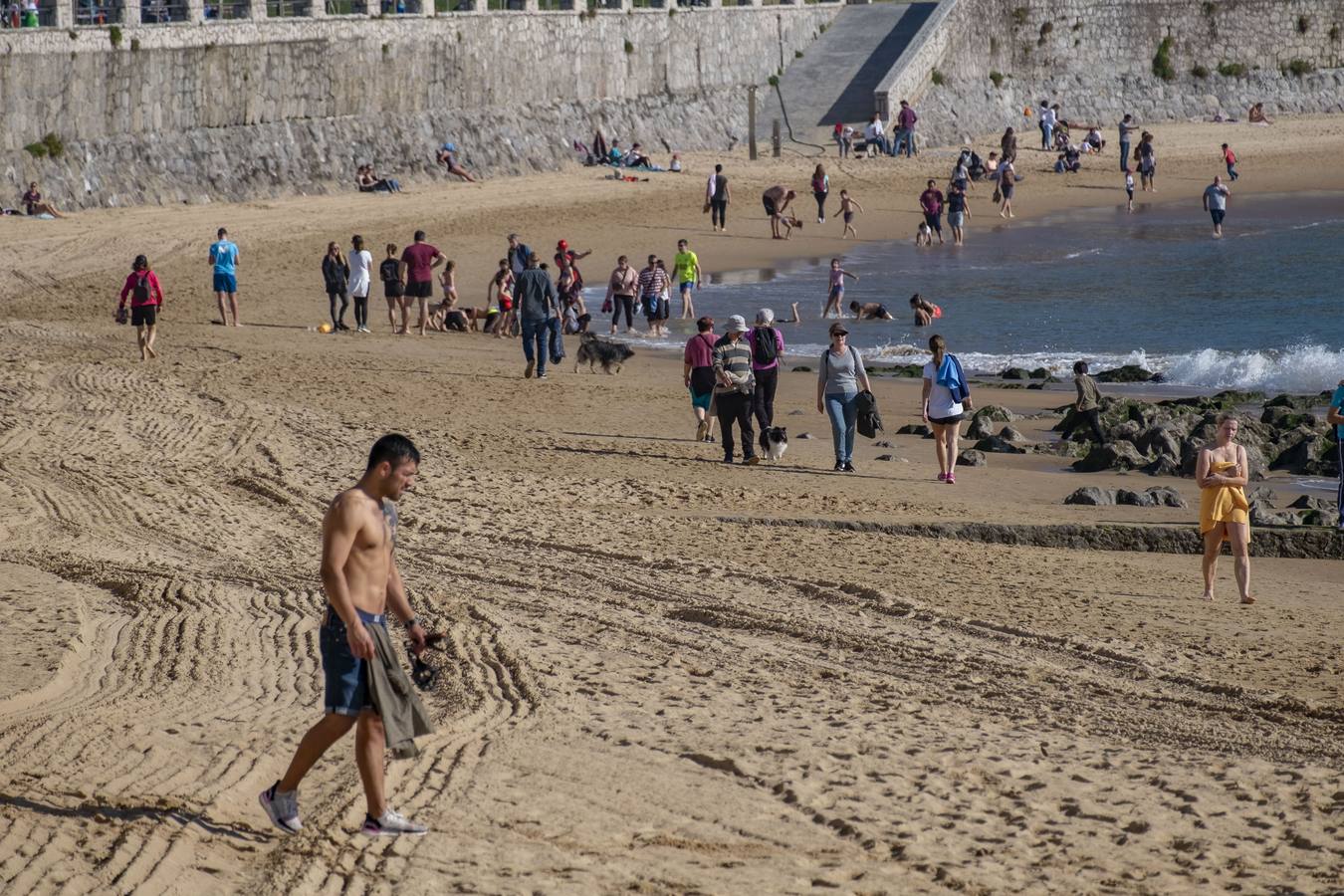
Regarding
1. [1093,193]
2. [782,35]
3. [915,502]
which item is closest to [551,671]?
[915,502]

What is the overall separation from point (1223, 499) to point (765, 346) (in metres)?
5.17

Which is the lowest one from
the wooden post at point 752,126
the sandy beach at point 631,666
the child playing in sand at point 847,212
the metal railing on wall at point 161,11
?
the sandy beach at point 631,666

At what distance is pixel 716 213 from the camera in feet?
112

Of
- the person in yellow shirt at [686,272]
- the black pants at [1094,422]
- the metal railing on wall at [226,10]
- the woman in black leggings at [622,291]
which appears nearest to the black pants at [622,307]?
the woman in black leggings at [622,291]

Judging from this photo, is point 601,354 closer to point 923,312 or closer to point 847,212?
point 923,312

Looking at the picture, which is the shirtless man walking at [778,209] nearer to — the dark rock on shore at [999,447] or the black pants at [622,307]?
the black pants at [622,307]

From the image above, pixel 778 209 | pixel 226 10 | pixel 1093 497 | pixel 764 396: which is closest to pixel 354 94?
pixel 226 10

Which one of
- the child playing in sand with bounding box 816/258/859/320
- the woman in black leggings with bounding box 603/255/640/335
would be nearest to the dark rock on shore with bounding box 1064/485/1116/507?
the woman in black leggings with bounding box 603/255/640/335

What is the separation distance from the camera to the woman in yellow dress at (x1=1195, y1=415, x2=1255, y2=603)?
412 inches

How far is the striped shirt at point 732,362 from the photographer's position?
14531 mm

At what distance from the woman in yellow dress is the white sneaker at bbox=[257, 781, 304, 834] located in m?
6.51

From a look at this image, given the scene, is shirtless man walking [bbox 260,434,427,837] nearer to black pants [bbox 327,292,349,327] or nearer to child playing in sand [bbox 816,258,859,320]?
black pants [bbox 327,292,349,327]

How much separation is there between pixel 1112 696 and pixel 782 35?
4184 cm

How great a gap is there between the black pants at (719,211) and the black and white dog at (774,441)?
19.5m
